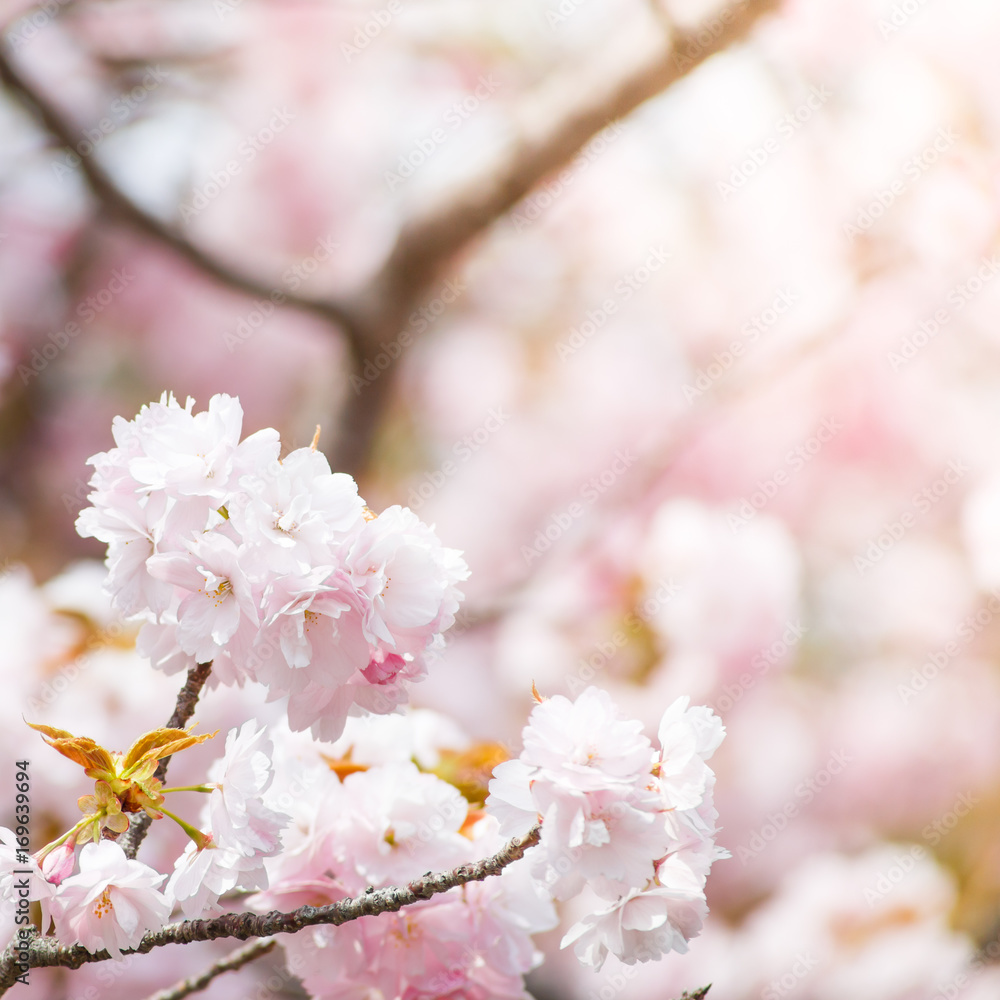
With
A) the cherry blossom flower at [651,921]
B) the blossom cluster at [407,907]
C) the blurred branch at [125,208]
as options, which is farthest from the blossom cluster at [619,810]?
the blurred branch at [125,208]

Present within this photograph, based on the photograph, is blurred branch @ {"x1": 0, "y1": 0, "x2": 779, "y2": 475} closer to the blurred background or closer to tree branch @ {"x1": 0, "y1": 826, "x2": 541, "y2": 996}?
the blurred background

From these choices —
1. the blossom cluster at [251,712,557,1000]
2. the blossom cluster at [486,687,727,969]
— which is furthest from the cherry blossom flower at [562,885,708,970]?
the blossom cluster at [251,712,557,1000]

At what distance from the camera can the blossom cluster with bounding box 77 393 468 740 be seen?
0.31m

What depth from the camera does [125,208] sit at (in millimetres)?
855

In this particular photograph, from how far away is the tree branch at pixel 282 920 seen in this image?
0.31 meters

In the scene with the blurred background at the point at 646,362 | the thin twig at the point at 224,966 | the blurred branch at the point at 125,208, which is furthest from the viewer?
the blurred background at the point at 646,362

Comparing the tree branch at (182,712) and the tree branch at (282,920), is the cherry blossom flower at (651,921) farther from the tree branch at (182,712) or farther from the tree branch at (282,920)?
the tree branch at (182,712)

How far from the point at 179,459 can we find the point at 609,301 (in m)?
1.21

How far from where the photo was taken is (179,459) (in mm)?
325

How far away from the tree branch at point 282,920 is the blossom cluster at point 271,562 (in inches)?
2.6

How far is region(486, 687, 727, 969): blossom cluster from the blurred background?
0.74m

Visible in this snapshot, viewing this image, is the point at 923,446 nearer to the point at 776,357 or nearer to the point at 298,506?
the point at 776,357

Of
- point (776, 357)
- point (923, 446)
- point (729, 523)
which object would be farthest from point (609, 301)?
point (923, 446)

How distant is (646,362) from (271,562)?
3.94 ft
